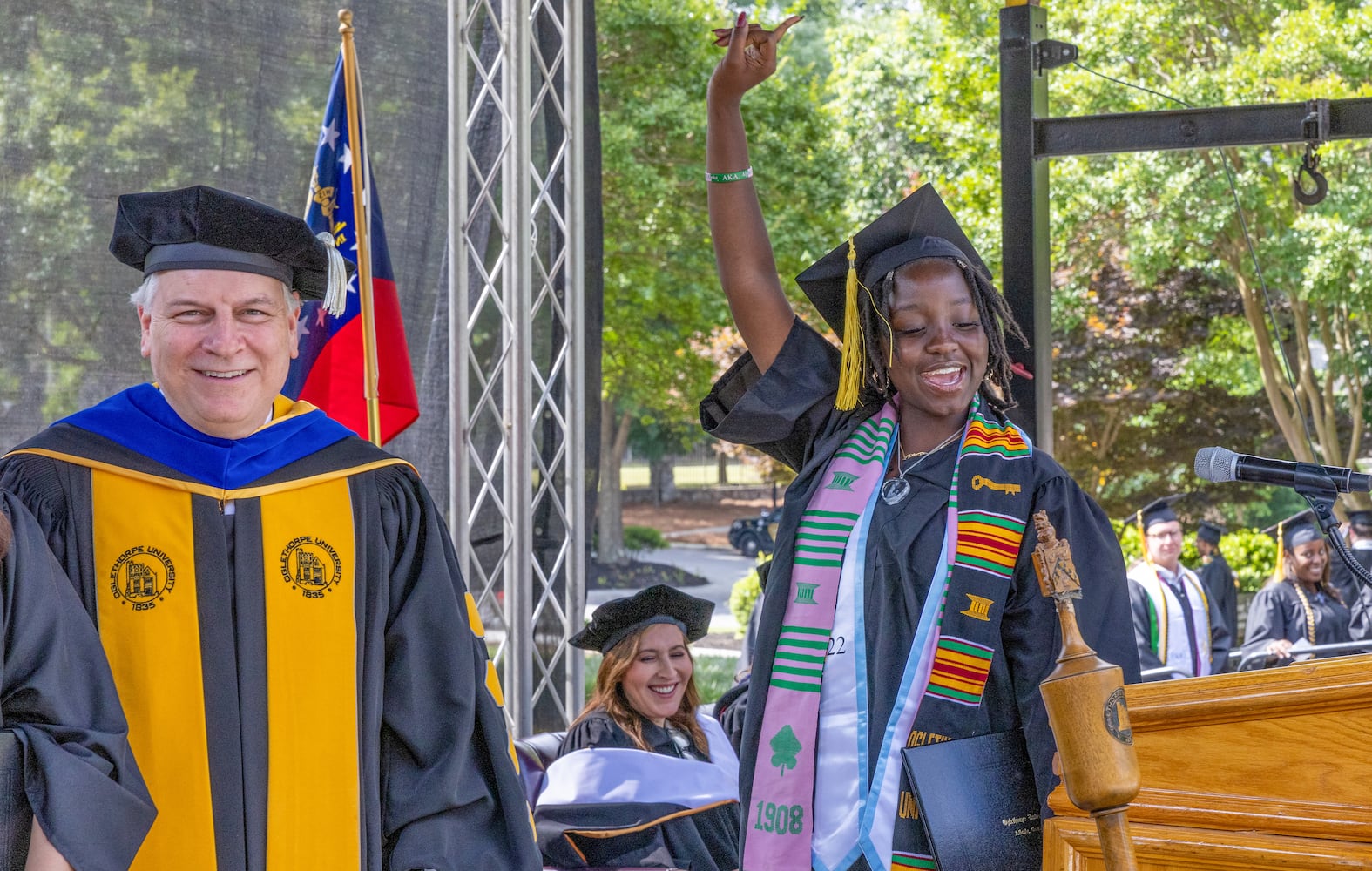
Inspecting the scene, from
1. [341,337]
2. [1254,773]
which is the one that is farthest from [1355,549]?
[1254,773]

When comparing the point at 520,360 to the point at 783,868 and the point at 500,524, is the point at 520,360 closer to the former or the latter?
the point at 500,524

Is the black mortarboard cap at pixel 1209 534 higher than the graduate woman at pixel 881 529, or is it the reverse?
the graduate woman at pixel 881 529

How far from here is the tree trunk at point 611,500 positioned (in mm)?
21922

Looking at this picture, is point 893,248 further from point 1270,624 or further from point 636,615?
point 1270,624

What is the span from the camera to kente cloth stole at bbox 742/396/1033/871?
217 cm

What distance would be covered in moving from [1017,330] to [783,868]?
111 cm

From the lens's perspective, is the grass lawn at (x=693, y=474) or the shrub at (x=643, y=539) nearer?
the shrub at (x=643, y=539)

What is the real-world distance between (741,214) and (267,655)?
3.82 feet

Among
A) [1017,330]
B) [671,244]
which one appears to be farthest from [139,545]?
[671,244]

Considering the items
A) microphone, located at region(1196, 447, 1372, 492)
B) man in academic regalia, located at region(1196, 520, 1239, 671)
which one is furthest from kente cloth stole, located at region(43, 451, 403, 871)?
man in academic regalia, located at region(1196, 520, 1239, 671)

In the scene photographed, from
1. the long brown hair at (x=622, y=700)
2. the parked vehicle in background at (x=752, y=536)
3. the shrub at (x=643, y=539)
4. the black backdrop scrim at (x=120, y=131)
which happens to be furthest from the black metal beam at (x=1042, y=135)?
the shrub at (x=643, y=539)

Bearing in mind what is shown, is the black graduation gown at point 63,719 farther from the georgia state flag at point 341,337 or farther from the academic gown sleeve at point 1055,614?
the georgia state flag at point 341,337

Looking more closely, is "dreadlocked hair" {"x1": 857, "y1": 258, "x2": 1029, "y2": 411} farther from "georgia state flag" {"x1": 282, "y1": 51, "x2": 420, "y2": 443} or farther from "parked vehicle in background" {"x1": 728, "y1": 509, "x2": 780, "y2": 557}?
"parked vehicle in background" {"x1": 728, "y1": 509, "x2": 780, "y2": 557}

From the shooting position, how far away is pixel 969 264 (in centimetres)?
246
